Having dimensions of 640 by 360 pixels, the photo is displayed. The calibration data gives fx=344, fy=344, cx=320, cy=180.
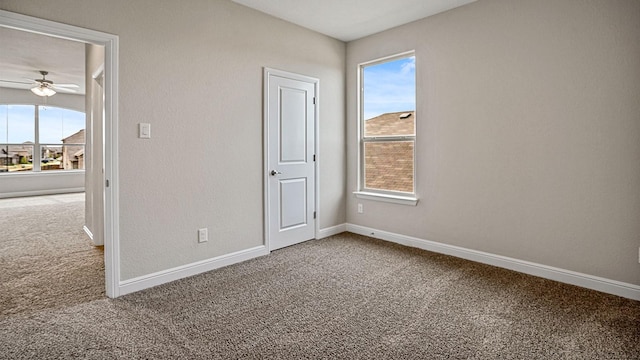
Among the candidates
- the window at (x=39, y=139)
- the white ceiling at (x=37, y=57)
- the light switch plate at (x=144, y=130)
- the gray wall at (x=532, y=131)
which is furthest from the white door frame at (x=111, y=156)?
the window at (x=39, y=139)

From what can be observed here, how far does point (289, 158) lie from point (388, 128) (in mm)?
1300

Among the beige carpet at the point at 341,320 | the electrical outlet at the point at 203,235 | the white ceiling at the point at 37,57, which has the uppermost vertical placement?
the white ceiling at the point at 37,57

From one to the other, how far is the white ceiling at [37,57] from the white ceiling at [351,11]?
114 inches

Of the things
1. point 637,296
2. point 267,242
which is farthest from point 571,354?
point 267,242

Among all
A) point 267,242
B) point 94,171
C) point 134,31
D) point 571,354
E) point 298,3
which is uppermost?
point 298,3

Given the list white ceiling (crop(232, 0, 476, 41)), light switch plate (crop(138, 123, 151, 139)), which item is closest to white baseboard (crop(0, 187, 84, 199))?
light switch plate (crop(138, 123, 151, 139))

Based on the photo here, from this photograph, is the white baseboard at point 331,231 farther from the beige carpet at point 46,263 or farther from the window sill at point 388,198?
the beige carpet at point 46,263

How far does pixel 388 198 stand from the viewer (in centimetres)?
421

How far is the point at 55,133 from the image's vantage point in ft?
28.9

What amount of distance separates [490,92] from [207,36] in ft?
9.00

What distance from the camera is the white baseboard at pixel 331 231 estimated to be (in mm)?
4414

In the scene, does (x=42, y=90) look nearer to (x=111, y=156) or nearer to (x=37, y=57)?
(x=37, y=57)

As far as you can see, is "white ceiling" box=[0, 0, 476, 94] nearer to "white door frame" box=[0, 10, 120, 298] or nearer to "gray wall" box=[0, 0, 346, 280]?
"gray wall" box=[0, 0, 346, 280]

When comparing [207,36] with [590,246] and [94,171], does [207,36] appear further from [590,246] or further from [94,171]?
[590,246]
